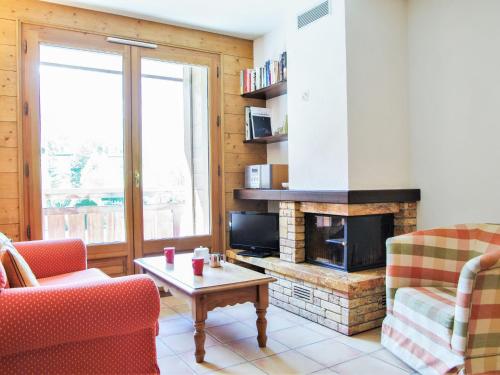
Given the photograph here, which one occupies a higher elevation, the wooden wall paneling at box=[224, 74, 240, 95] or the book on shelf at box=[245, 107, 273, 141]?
the wooden wall paneling at box=[224, 74, 240, 95]

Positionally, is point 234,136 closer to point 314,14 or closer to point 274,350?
point 314,14

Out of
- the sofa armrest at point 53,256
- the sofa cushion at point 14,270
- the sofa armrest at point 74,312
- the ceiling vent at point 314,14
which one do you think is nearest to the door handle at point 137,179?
the sofa armrest at point 53,256

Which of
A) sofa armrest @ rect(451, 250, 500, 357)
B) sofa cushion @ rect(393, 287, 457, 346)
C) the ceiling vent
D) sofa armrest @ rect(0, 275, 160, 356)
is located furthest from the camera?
the ceiling vent

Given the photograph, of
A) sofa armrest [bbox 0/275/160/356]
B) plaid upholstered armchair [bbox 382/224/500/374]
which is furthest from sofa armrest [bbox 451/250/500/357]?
sofa armrest [bbox 0/275/160/356]

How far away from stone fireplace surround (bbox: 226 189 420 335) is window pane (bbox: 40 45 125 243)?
1423 millimetres

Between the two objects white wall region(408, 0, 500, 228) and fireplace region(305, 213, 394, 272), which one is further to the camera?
fireplace region(305, 213, 394, 272)

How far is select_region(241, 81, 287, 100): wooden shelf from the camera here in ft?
13.1

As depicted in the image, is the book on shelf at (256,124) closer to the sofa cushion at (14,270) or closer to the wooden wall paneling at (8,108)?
the wooden wall paneling at (8,108)

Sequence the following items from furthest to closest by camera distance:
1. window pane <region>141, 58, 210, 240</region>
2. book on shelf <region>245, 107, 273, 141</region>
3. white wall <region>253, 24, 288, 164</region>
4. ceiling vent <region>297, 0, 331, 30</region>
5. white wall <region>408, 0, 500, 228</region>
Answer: book on shelf <region>245, 107, 273, 141</region> < white wall <region>253, 24, 288, 164</region> < window pane <region>141, 58, 210, 240</region> < ceiling vent <region>297, 0, 331, 30</region> < white wall <region>408, 0, 500, 228</region>

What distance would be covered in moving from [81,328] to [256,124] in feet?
9.69

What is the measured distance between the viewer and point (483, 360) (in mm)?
1979

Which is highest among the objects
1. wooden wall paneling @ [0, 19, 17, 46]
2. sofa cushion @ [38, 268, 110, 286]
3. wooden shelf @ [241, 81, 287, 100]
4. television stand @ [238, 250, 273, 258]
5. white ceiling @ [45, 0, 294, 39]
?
white ceiling @ [45, 0, 294, 39]

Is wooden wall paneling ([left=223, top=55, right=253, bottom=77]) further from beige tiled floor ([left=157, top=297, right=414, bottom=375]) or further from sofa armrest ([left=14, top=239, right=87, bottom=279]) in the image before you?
beige tiled floor ([left=157, top=297, right=414, bottom=375])

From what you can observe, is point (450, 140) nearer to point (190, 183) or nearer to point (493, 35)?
point (493, 35)
